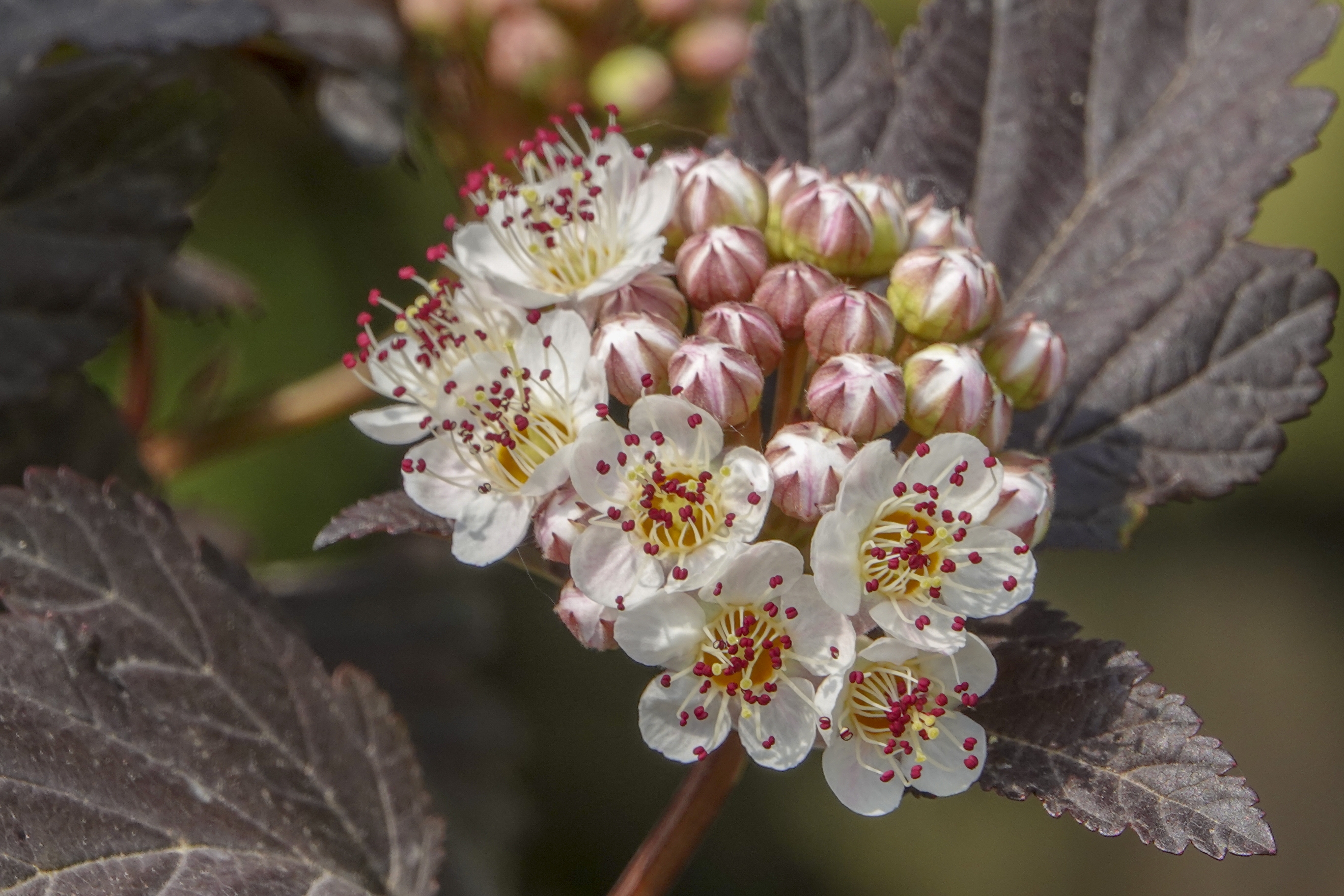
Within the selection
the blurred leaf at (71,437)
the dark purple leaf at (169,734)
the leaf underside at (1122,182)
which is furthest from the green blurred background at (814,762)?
the dark purple leaf at (169,734)

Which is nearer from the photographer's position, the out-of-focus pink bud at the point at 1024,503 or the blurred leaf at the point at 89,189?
the out-of-focus pink bud at the point at 1024,503

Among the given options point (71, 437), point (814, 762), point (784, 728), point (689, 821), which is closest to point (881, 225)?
point (784, 728)

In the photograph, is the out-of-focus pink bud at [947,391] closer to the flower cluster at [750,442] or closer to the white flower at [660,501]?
the flower cluster at [750,442]

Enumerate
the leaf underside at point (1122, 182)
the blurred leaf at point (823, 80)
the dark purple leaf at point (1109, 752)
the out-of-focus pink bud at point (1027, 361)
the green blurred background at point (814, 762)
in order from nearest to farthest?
the dark purple leaf at point (1109, 752), the out-of-focus pink bud at point (1027, 361), the leaf underside at point (1122, 182), the blurred leaf at point (823, 80), the green blurred background at point (814, 762)

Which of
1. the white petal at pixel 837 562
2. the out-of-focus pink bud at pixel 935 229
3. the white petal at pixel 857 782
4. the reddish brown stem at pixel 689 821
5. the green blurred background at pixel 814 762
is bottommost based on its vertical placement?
the green blurred background at pixel 814 762

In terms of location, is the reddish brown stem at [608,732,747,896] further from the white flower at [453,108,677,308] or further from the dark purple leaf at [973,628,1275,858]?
the white flower at [453,108,677,308]

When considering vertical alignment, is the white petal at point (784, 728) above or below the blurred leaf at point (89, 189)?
below

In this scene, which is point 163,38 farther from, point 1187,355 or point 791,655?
point 1187,355
